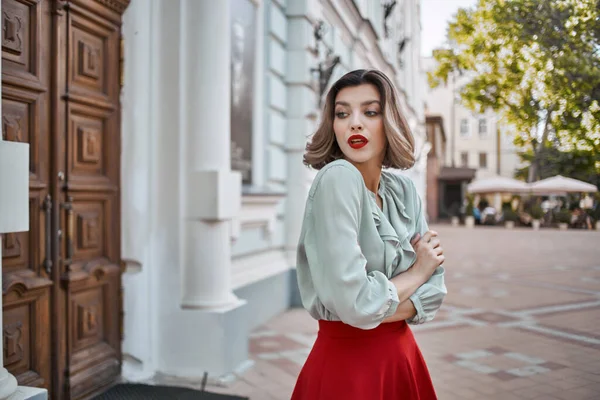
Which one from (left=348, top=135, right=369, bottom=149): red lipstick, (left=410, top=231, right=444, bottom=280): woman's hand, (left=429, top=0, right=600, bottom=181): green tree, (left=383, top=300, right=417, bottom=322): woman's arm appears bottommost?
(left=383, top=300, right=417, bottom=322): woman's arm

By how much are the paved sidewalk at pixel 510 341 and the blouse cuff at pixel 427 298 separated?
1725mm

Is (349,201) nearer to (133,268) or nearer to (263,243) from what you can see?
(133,268)

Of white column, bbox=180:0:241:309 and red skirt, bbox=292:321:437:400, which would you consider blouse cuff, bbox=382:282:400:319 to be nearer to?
red skirt, bbox=292:321:437:400

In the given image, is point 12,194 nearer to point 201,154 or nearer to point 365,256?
point 365,256

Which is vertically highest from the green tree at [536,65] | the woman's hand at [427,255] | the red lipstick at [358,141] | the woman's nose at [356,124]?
the green tree at [536,65]

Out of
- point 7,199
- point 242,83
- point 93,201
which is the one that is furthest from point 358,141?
point 242,83

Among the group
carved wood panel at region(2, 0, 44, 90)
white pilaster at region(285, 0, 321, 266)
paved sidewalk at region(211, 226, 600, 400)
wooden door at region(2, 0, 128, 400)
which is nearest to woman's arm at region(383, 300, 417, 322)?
paved sidewalk at region(211, 226, 600, 400)

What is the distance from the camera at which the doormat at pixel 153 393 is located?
12.8ft

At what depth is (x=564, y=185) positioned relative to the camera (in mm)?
3613

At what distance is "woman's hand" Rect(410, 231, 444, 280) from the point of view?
1.65 m

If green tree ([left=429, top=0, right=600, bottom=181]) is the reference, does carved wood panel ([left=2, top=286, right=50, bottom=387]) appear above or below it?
below

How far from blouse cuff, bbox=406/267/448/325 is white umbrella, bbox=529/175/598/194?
2213mm

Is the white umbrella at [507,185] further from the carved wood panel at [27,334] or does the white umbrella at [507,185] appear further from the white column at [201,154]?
the carved wood panel at [27,334]

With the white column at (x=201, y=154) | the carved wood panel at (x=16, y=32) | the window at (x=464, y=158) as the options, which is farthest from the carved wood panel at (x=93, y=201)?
the window at (x=464, y=158)
